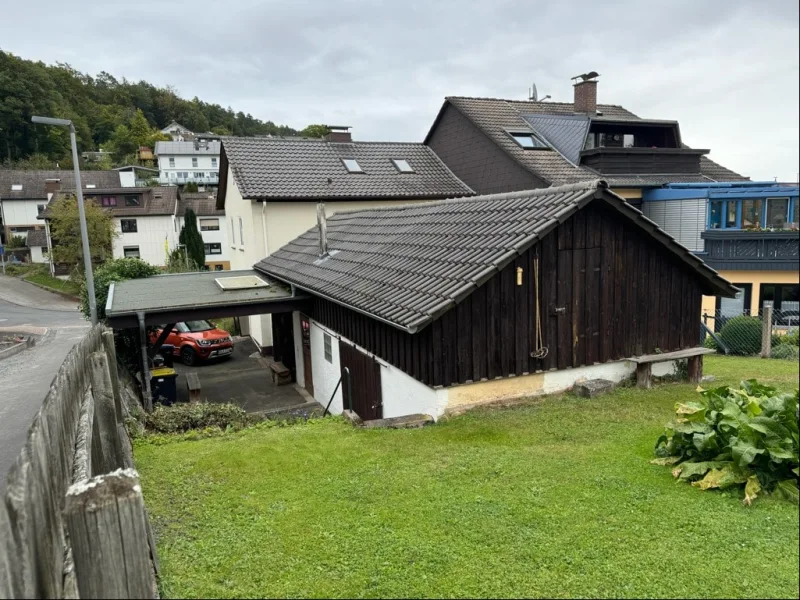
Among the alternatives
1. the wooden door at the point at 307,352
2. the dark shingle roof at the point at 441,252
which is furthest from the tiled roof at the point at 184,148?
the dark shingle roof at the point at 441,252

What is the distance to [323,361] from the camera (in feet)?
43.4

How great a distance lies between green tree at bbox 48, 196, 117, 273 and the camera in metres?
36.6

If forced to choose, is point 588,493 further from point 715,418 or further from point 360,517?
point 360,517

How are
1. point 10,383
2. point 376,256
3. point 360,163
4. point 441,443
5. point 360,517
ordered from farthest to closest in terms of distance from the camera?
1. point 360,163
2. point 10,383
3. point 376,256
4. point 441,443
5. point 360,517

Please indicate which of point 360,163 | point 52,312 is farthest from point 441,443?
point 52,312

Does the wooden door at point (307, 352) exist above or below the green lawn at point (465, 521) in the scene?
below

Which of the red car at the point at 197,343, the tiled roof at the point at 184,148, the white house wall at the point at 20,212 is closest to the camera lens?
the red car at the point at 197,343

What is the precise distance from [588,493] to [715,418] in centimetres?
130

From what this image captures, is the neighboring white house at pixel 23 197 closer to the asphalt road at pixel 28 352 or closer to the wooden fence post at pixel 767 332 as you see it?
the asphalt road at pixel 28 352

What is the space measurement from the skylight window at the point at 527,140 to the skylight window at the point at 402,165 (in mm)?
4579

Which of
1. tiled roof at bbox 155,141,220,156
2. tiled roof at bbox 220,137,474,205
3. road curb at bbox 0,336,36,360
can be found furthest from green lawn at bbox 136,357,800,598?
tiled roof at bbox 155,141,220,156

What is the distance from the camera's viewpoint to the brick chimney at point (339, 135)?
81.5ft

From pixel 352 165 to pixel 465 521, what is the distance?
20093 millimetres

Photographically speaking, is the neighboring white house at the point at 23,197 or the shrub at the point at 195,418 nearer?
the shrub at the point at 195,418
